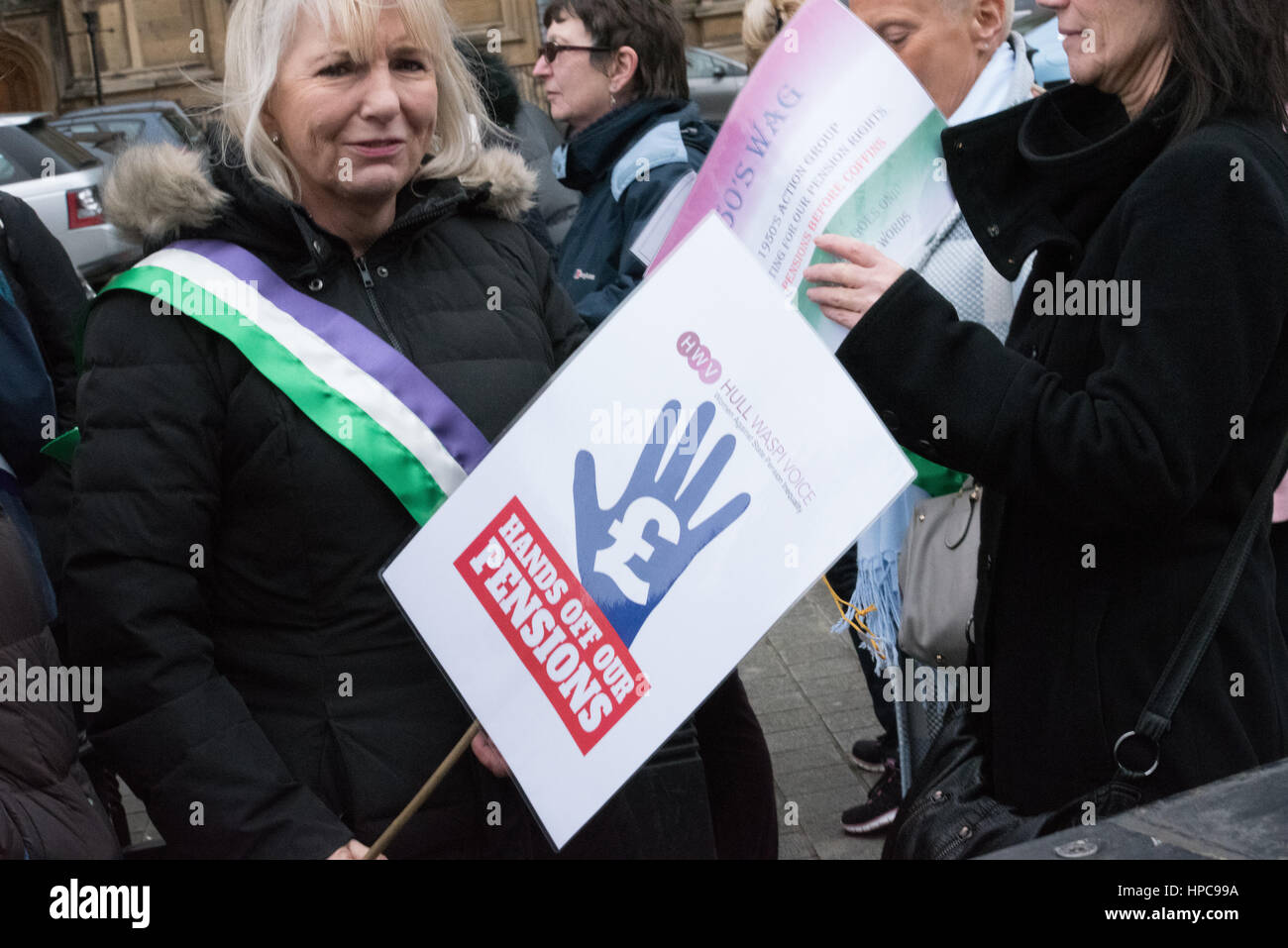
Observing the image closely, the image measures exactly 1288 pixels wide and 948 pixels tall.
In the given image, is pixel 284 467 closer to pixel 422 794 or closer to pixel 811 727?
pixel 422 794

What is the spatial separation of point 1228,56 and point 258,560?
1337mm

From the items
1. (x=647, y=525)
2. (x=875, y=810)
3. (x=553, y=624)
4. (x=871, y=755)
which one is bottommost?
(x=871, y=755)

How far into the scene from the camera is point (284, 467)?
1.94 metres

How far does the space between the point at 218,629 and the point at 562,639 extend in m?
0.55

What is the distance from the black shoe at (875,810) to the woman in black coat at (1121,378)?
202cm

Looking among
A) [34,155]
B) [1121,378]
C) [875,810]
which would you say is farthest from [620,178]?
[34,155]

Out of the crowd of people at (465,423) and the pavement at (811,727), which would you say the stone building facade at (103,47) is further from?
the crowd of people at (465,423)

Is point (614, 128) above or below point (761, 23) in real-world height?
below

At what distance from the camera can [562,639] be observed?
168 cm

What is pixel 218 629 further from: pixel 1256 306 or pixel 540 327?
pixel 1256 306

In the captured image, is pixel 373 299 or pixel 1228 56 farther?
pixel 373 299

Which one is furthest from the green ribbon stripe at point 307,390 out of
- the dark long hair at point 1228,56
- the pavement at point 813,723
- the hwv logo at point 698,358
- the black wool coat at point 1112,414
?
the pavement at point 813,723

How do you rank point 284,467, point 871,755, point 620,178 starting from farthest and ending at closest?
point 871,755 < point 620,178 < point 284,467

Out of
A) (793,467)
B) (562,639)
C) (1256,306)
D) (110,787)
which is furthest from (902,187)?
(110,787)
